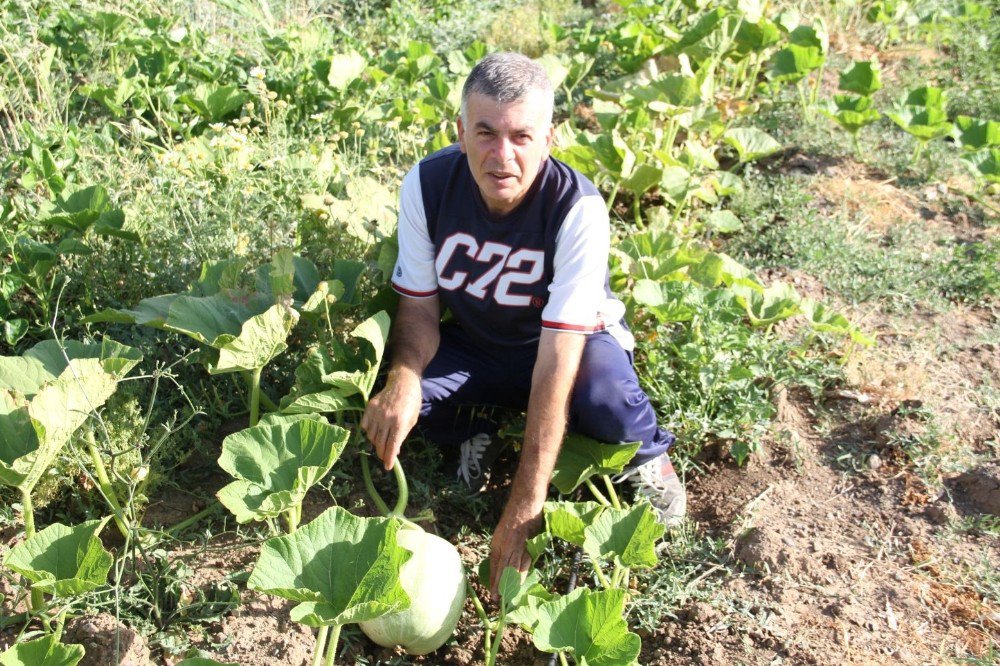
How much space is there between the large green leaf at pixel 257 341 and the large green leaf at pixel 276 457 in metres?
0.21

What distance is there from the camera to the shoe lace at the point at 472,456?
2.96 metres

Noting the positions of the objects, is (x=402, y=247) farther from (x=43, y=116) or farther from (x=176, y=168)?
(x=43, y=116)

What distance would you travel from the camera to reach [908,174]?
15.4ft

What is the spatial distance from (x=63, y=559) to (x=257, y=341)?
67 centimetres

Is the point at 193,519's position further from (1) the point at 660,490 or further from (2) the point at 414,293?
(1) the point at 660,490

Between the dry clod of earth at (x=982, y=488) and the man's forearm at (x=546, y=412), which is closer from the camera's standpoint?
the man's forearm at (x=546, y=412)

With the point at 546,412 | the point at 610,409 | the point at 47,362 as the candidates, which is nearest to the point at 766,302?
the point at 610,409

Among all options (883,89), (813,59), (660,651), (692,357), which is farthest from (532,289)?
(883,89)

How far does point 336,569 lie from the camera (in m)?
1.98

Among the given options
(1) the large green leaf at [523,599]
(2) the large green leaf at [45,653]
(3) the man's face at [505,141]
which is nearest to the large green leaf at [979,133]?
(3) the man's face at [505,141]

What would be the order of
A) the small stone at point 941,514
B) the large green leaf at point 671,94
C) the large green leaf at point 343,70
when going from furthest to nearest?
the large green leaf at point 343,70 → the large green leaf at point 671,94 → the small stone at point 941,514

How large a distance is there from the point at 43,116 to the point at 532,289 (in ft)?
8.33

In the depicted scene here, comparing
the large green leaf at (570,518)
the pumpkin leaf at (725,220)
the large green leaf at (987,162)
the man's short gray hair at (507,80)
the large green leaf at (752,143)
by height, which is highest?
the man's short gray hair at (507,80)

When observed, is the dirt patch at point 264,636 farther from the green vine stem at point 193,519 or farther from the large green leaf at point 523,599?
the large green leaf at point 523,599
